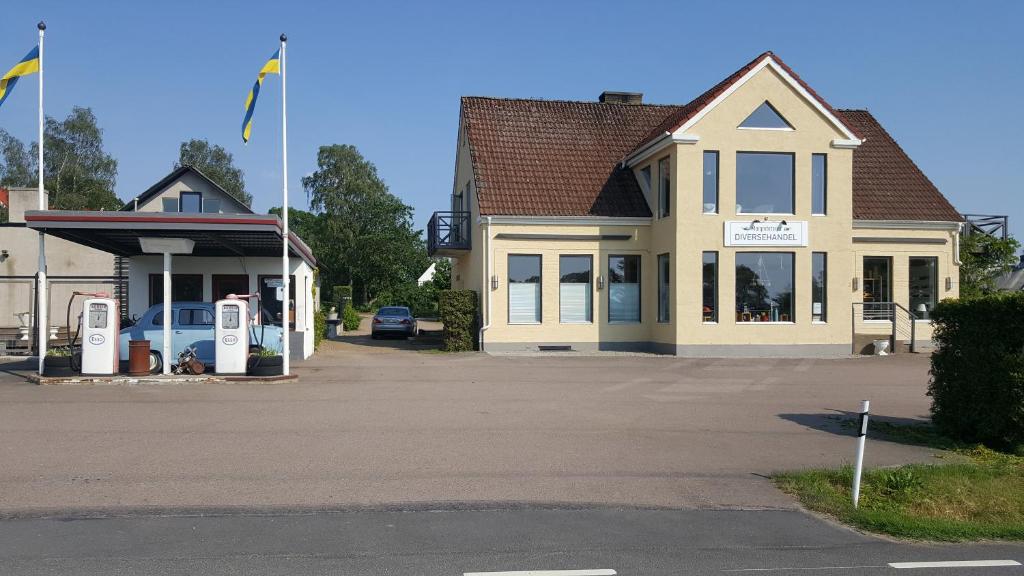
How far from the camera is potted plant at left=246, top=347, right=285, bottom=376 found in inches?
687

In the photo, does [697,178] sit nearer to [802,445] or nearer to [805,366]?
[805,366]

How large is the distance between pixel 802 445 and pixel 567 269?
15.6 meters

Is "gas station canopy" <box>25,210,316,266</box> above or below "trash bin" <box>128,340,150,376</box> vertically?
above

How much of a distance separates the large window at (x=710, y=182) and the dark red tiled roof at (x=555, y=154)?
8.23 ft

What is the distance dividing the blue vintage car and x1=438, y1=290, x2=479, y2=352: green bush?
7.32m

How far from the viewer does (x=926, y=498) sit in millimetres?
7895

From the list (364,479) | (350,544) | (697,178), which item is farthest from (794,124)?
(350,544)

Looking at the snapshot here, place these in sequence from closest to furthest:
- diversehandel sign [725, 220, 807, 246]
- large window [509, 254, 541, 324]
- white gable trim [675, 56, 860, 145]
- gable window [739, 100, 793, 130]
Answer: white gable trim [675, 56, 860, 145], diversehandel sign [725, 220, 807, 246], gable window [739, 100, 793, 130], large window [509, 254, 541, 324]

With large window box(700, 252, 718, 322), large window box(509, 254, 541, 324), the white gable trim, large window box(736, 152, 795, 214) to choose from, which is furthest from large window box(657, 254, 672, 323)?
the white gable trim

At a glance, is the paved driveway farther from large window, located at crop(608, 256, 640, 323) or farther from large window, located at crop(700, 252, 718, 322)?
large window, located at crop(608, 256, 640, 323)

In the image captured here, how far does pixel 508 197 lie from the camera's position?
2589 centimetres

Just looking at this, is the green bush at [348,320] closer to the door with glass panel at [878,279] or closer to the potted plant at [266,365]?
the potted plant at [266,365]

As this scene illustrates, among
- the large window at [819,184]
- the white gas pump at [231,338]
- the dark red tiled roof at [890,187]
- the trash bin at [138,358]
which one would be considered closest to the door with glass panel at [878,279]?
the dark red tiled roof at [890,187]

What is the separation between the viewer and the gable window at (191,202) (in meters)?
35.7
